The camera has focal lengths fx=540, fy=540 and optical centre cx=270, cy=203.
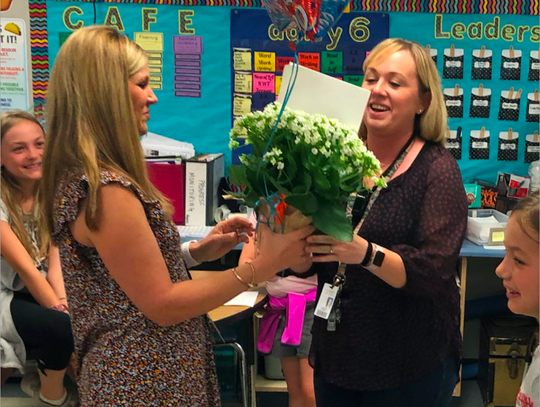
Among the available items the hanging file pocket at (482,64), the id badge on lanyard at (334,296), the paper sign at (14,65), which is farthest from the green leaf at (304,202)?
the paper sign at (14,65)

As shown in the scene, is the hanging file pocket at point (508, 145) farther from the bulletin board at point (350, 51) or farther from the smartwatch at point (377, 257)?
the smartwatch at point (377, 257)

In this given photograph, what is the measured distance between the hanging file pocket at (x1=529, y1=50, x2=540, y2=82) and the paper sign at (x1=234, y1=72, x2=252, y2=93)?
1.71 meters

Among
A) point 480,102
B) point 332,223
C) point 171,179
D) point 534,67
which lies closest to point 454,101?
point 480,102

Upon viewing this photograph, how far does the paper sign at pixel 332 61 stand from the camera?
3.32 m

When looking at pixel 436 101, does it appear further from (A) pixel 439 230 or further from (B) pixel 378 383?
(B) pixel 378 383

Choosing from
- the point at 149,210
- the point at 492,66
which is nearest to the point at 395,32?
the point at 492,66

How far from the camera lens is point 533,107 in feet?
10.9

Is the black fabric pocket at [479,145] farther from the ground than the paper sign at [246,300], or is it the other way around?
the black fabric pocket at [479,145]

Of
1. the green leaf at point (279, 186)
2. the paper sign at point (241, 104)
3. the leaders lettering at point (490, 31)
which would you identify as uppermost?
the leaders lettering at point (490, 31)

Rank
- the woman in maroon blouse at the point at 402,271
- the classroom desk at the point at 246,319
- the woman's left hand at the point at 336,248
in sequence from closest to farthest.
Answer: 1. the woman's left hand at the point at 336,248
2. the woman in maroon blouse at the point at 402,271
3. the classroom desk at the point at 246,319

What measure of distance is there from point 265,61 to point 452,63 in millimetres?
1145

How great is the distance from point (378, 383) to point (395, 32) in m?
2.40

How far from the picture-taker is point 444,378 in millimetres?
1566

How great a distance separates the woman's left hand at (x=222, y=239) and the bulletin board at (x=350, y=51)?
1.96 meters
